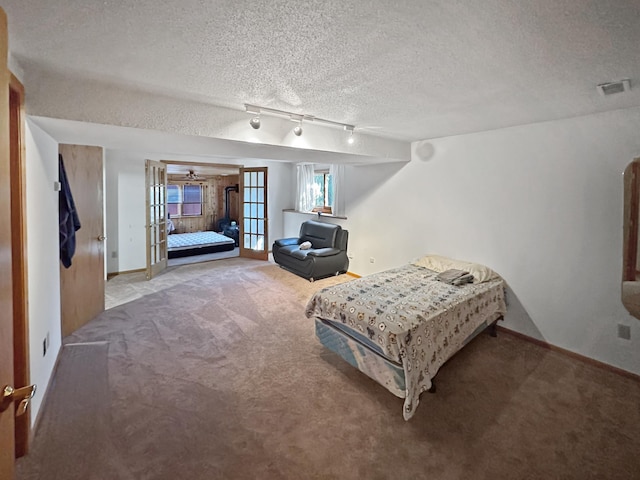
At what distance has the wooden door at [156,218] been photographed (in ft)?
17.2

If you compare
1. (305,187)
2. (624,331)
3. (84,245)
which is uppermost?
(305,187)

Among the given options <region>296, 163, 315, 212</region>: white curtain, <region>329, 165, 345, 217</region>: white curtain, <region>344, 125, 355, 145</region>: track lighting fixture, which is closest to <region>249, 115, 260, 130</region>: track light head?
<region>344, 125, 355, 145</region>: track lighting fixture

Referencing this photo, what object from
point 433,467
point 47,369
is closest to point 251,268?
point 47,369

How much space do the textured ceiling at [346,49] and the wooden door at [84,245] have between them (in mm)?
1693

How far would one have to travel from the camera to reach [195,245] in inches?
292

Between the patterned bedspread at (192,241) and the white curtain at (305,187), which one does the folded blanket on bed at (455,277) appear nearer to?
the white curtain at (305,187)

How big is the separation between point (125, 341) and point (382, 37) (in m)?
3.45

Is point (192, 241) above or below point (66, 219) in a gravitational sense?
below

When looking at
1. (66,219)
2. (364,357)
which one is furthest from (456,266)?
(66,219)

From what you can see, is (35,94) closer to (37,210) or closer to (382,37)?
(37,210)

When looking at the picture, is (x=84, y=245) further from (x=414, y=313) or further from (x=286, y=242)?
(x=414, y=313)

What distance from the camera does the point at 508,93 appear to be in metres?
2.26

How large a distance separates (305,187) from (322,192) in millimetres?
451

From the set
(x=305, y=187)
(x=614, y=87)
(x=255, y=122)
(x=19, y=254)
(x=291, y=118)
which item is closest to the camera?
(x=19, y=254)
